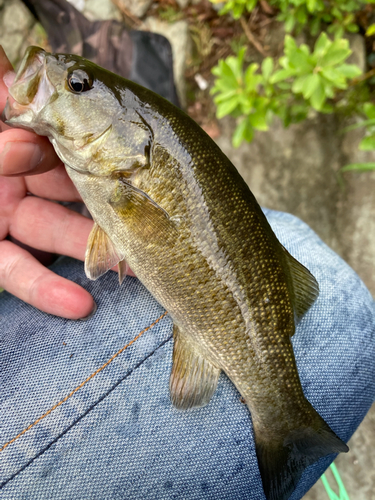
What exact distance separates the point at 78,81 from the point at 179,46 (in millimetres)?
2311

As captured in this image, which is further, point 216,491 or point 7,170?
point 216,491

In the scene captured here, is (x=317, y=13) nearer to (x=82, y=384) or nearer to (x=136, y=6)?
(x=136, y=6)

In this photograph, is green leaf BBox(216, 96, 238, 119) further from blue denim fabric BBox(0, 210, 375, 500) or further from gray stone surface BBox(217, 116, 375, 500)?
blue denim fabric BBox(0, 210, 375, 500)

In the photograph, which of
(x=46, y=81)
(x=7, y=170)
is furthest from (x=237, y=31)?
(x=7, y=170)

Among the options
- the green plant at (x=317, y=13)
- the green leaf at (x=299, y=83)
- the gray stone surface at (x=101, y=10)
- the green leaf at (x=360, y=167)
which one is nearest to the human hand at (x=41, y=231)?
the green leaf at (x=299, y=83)

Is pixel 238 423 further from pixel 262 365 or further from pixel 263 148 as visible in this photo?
pixel 263 148

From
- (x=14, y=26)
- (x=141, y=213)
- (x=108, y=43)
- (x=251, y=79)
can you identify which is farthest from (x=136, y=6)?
(x=141, y=213)

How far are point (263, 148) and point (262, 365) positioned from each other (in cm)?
205

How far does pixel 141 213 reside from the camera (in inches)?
41.2

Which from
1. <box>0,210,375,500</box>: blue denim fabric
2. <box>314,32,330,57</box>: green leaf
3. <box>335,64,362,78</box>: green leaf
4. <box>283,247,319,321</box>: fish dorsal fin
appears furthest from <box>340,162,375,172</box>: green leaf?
<box>283,247,319,321</box>: fish dorsal fin

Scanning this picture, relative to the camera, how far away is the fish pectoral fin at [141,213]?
1029 mm

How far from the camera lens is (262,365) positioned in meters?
1.07

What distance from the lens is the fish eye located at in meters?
1.04

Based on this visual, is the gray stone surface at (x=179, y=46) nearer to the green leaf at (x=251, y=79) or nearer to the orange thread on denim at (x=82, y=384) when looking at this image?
the green leaf at (x=251, y=79)
